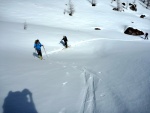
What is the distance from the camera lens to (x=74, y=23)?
2909 cm

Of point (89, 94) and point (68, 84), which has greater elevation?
point (89, 94)

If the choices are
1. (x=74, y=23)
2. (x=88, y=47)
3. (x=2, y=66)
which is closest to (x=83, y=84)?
(x=2, y=66)

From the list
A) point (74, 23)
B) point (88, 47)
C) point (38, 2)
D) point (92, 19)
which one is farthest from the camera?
point (38, 2)

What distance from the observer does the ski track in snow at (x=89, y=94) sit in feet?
17.3

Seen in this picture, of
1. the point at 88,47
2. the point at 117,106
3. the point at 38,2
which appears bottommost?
the point at 88,47

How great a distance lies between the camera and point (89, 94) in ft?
20.2

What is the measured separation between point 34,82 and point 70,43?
10.1m

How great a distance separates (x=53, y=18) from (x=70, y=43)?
1350cm

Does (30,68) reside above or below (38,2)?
below

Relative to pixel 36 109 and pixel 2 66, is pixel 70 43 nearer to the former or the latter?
pixel 2 66

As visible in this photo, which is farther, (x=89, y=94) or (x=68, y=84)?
(x=68, y=84)

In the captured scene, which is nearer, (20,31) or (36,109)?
(36,109)

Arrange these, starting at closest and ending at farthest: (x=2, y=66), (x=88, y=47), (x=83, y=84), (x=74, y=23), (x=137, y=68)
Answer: (x=83, y=84)
(x=137, y=68)
(x=2, y=66)
(x=88, y=47)
(x=74, y=23)

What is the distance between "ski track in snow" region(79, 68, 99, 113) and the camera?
17.3 feet
